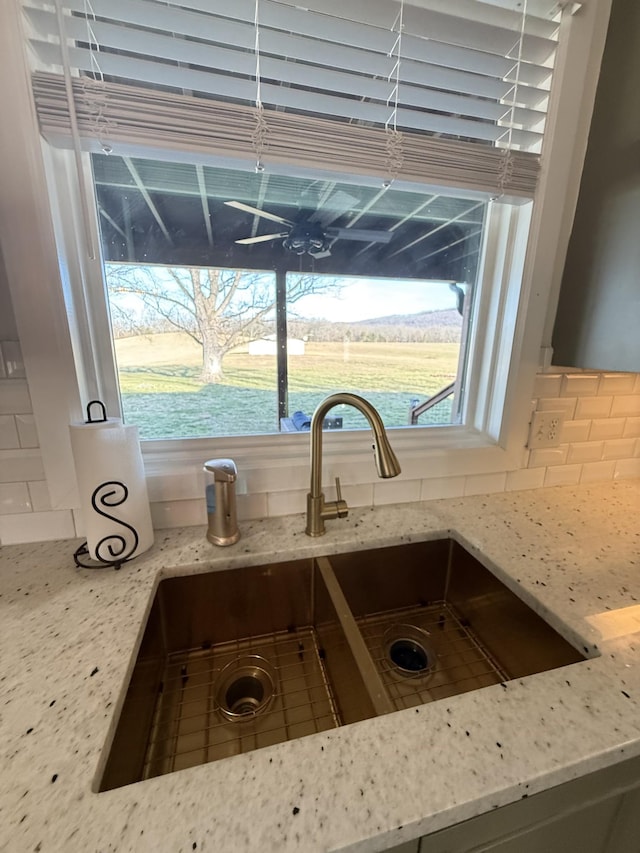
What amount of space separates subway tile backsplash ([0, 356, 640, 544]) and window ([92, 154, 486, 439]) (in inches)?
7.9

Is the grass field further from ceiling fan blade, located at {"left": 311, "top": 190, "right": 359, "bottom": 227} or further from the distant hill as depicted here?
ceiling fan blade, located at {"left": 311, "top": 190, "right": 359, "bottom": 227}

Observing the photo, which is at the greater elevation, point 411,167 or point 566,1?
point 566,1

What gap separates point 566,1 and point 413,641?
155cm

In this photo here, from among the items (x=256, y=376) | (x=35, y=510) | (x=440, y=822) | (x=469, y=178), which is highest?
(x=469, y=178)

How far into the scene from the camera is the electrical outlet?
1128 mm

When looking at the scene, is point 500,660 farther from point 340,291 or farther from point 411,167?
point 411,167

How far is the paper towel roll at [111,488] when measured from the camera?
0.71 meters

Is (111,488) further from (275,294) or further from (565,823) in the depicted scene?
(565,823)

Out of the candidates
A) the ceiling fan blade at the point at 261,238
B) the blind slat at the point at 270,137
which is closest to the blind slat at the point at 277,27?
the blind slat at the point at 270,137

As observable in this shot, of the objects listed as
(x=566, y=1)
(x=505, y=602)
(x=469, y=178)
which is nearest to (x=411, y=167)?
(x=469, y=178)

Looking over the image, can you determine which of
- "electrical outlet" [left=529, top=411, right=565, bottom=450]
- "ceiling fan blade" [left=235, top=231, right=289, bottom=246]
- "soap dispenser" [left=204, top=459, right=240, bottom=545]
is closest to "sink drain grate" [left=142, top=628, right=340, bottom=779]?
"soap dispenser" [left=204, top=459, right=240, bottom=545]

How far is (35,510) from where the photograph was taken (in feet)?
2.76

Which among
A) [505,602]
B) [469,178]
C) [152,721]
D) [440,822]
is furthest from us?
[469,178]

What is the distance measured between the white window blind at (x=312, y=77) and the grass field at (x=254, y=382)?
1.47ft
